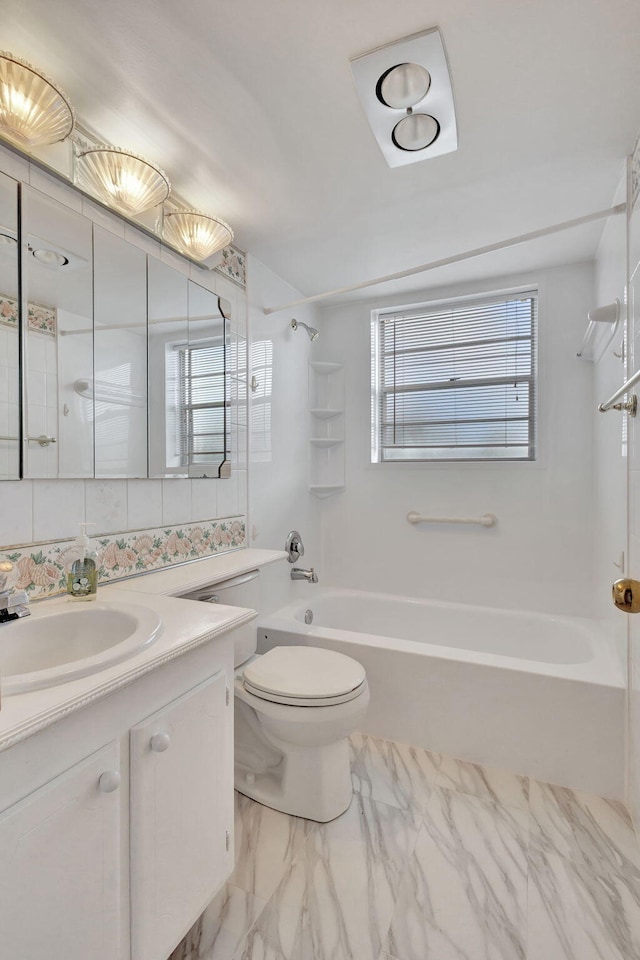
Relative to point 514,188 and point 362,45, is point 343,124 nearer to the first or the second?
point 362,45

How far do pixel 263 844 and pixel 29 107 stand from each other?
2.18 meters

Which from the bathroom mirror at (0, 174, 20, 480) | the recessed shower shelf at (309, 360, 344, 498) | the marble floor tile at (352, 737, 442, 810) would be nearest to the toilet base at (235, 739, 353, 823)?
the marble floor tile at (352, 737, 442, 810)

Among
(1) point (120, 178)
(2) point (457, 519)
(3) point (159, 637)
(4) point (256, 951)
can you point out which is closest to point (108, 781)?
(3) point (159, 637)

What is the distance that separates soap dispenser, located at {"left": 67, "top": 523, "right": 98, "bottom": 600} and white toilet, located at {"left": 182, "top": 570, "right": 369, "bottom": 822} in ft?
1.29

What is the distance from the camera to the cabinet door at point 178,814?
891 millimetres

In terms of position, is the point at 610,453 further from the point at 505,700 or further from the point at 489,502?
the point at 505,700

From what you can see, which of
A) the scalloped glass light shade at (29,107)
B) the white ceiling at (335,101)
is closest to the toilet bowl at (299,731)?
the scalloped glass light shade at (29,107)

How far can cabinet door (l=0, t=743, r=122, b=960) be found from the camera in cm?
66

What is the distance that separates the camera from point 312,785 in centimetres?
154

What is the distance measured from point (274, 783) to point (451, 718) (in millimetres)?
751

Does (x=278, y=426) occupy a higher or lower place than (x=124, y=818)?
higher

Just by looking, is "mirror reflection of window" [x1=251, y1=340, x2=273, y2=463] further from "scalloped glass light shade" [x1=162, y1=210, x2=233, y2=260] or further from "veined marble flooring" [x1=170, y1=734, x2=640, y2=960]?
"veined marble flooring" [x1=170, y1=734, x2=640, y2=960]

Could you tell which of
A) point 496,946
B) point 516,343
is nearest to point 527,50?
point 516,343

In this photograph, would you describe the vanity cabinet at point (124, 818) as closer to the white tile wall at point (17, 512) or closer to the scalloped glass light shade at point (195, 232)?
the white tile wall at point (17, 512)
